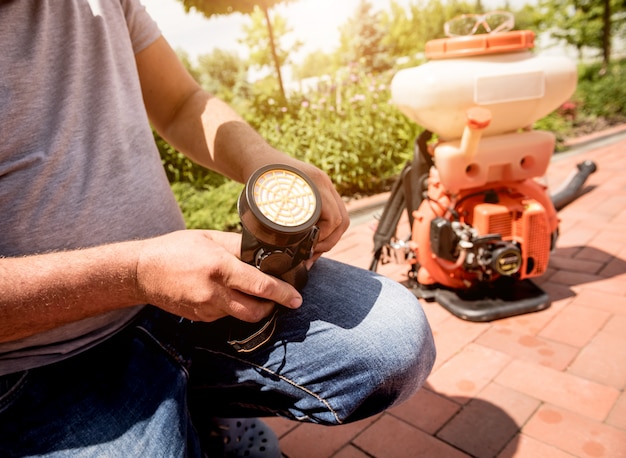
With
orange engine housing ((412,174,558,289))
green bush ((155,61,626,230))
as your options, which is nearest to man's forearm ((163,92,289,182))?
orange engine housing ((412,174,558,289))

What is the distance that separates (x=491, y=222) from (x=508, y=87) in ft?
1.77

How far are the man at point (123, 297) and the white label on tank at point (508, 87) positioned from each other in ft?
3.31

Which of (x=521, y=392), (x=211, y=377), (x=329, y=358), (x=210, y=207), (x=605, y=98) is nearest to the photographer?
(x=329, y=358)

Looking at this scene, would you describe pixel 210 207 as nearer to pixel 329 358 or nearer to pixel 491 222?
pixel 491 222

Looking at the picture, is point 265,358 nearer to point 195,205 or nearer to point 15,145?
point 15,145

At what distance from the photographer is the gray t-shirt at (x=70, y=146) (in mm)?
936

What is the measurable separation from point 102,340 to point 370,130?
435 cm

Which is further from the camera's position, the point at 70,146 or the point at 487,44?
the point at 487,44

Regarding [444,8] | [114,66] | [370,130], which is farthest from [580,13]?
[444,8]

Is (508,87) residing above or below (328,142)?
above

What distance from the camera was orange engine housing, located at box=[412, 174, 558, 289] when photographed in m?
1.94

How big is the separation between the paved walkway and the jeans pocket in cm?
88

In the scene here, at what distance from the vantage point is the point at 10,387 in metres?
0.90

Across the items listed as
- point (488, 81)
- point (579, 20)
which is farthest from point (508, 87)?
point (579, 20)
